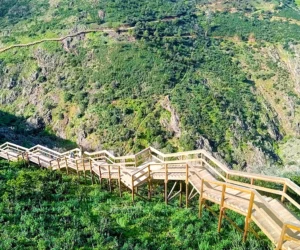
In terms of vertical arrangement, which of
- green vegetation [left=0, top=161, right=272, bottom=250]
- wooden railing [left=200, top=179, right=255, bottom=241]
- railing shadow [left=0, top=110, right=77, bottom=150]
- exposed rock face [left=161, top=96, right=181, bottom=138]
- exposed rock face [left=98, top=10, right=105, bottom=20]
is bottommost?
railing shadow [left=0, top=110, right=77, bottom=150]

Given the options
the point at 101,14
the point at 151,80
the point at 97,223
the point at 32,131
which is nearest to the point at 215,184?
the point at 97,223

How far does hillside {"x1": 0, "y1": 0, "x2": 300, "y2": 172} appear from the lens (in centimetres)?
4841

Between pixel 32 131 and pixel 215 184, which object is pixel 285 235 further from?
pixel 32 131

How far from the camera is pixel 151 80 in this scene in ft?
184

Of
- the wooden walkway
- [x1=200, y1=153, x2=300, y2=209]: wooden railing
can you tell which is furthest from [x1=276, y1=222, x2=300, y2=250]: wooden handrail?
[x1=200, y1=153, x2=300, y2=209]: wooden railing

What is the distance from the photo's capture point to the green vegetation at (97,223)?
35.3 ft

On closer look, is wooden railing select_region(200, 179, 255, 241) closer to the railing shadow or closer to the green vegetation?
the green vegetation

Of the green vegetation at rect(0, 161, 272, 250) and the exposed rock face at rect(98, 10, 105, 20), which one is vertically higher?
the green vegetation at rect(0, 161, 272, 250)

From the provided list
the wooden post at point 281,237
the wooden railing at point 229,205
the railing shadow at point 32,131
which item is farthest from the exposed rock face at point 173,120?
the wooden post at point 281,237

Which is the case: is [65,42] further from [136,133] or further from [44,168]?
[44,168]

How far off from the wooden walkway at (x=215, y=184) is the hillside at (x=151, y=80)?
711 inches

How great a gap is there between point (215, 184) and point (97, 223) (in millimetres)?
4244

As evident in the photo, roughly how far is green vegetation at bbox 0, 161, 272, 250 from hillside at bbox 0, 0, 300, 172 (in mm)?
20725

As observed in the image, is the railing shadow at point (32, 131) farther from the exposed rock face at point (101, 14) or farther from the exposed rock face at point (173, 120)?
the exposed rock face at point (101, 14)
